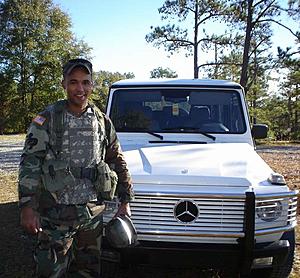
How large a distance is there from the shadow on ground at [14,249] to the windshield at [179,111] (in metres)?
1.72

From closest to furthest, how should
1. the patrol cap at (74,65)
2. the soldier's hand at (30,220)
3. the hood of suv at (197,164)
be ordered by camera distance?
the soldier's hand at (30,220) → the patrol cap at (74,65) → the hood of suv at (197,164)

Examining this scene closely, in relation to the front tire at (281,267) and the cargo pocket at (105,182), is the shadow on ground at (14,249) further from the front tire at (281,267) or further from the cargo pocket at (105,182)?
the front tire at (281,267)

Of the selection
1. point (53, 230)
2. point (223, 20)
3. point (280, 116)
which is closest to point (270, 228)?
point (53, 230)

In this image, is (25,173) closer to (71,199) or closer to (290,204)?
(71,199)

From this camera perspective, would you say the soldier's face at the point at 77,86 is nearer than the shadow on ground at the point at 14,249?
Yes

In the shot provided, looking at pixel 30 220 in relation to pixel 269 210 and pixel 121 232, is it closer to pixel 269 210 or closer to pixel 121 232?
pixel 121 232

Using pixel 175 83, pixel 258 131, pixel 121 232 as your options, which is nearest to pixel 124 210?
pixel 121 232

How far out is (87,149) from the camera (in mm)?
2553

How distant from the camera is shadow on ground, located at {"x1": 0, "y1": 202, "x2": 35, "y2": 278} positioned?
3.74 meters

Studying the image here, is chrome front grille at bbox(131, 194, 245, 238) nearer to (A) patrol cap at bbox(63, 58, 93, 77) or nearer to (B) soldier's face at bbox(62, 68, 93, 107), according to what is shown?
(B) soldier's face at bbox(62, 68, 93, 107)

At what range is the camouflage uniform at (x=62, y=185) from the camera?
2.38m

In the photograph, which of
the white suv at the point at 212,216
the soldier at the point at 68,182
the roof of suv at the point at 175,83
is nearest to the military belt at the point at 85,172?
the soldier at the point at 68,182

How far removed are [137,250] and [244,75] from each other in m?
19.5

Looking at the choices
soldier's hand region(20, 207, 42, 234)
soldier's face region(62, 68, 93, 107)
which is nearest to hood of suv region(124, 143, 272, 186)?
soldier's face region(62, 68, 93, 107)
